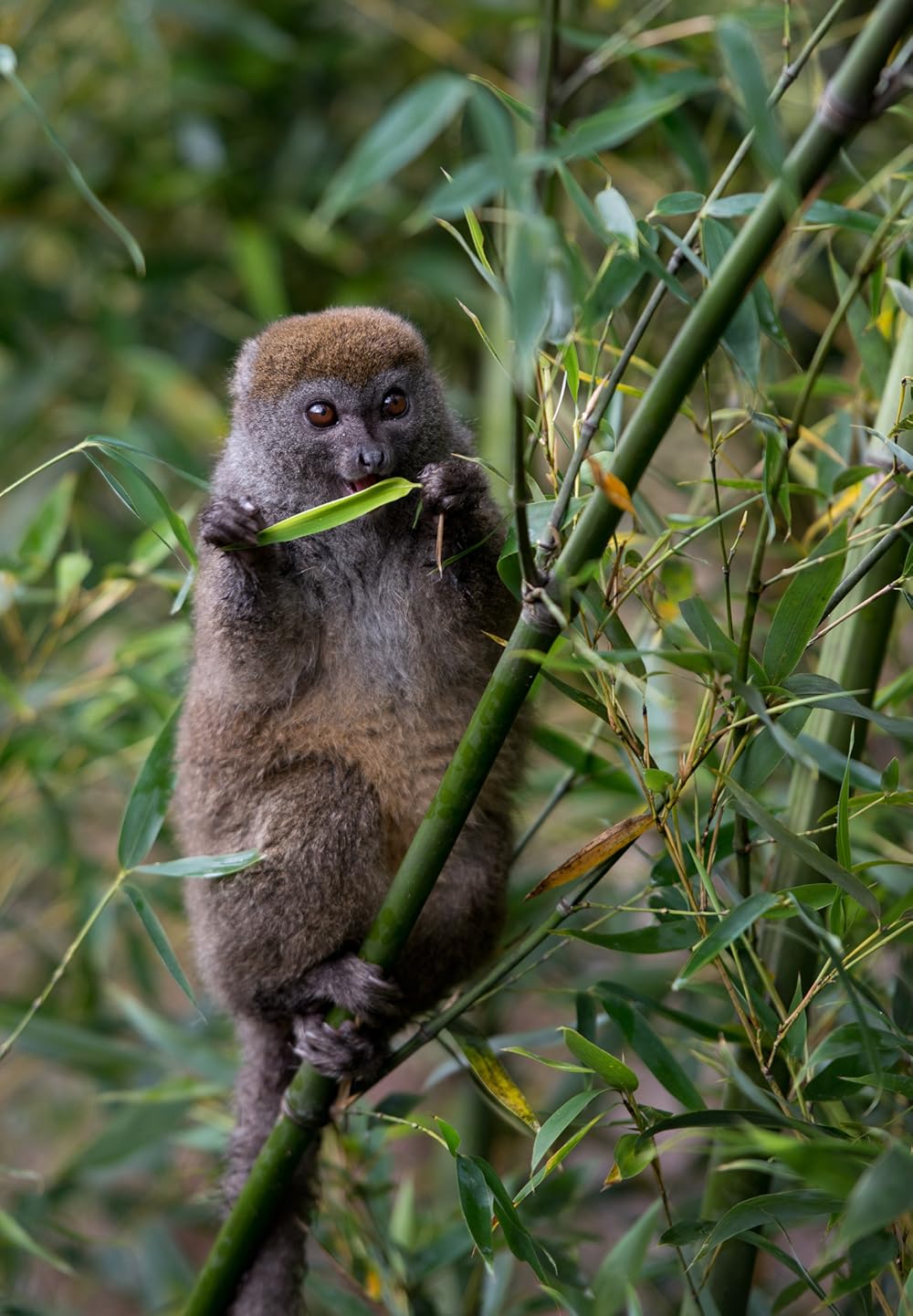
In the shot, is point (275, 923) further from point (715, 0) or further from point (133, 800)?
point (715, 0)

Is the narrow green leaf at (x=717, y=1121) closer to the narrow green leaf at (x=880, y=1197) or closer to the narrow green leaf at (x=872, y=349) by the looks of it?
the narrow green leaf at (x=880, y=1197)

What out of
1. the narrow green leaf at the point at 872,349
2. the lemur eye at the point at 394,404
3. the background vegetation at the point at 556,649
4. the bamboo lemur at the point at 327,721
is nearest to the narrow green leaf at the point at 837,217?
the background vegetation at the point at 556,649

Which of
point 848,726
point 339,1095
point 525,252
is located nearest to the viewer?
point 525,252

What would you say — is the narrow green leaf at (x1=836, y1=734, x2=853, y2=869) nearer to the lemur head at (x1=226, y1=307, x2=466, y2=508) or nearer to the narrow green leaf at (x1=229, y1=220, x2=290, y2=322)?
the lemur head at (x1=226, y1=307, x2=466, y2=508)

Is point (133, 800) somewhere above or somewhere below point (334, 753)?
above

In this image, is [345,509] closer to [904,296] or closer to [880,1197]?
[904,296]

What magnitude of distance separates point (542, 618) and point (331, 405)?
1085 mm

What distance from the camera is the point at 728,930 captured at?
4.91ft

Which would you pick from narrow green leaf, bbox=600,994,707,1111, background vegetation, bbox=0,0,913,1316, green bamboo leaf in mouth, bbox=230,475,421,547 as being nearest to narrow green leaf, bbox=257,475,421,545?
green bamboo leaf in mouth, bbox=230,475,421,547

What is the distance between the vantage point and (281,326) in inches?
102

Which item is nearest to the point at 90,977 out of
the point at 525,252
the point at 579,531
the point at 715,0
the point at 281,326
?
the point at 281,326

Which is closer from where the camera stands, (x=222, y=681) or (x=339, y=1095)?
(x=339, y=1095)

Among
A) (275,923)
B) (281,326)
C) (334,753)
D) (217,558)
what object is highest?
(281,326)

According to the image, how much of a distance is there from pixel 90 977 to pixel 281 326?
1751 mm
